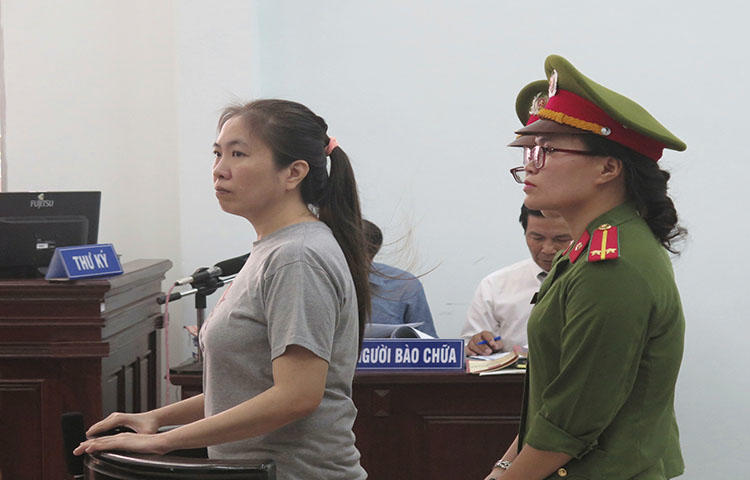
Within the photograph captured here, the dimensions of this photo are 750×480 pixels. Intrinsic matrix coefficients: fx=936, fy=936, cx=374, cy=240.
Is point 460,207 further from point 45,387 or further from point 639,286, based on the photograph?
point 639,286

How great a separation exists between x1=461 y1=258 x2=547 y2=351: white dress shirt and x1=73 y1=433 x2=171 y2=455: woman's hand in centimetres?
222

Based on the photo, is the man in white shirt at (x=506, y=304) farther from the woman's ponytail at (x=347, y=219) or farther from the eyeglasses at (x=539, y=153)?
the eyeglasses at (x=539, y=153)

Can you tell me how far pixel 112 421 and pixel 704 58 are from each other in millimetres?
3279

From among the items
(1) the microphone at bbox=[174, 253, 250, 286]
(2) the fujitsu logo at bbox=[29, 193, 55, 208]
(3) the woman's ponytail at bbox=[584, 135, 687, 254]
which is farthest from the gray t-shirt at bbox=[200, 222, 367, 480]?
(2) the fujitsu logo at bbox=[29, 193, 55, 208]

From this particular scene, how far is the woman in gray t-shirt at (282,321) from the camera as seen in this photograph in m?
1.36

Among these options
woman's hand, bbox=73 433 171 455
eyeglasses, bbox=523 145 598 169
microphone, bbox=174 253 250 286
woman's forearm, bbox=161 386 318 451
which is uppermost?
eyeglasses, bbox=523 145 598 169

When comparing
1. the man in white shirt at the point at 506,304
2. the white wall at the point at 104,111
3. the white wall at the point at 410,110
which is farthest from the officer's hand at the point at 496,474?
the white wall at the point at 104,111

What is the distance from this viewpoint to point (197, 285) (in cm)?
255

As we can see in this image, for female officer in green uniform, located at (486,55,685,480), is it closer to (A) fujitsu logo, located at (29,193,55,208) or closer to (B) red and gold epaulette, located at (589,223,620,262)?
(B) red and gold epaulette, located at (589,223,620,262)

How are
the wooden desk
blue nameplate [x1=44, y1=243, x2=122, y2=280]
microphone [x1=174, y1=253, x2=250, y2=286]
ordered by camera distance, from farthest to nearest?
blue nameplate [x1=44, y1=243, x2=122, y2=280] < the wooden desk < microphone [x1=174, y1=253, x2=250, y2=286]

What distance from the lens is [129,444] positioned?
1.37 metres

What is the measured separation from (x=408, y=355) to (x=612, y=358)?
1468 mm

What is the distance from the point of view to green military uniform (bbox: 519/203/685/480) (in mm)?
1265

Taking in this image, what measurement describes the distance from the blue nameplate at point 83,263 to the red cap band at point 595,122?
1857mm
